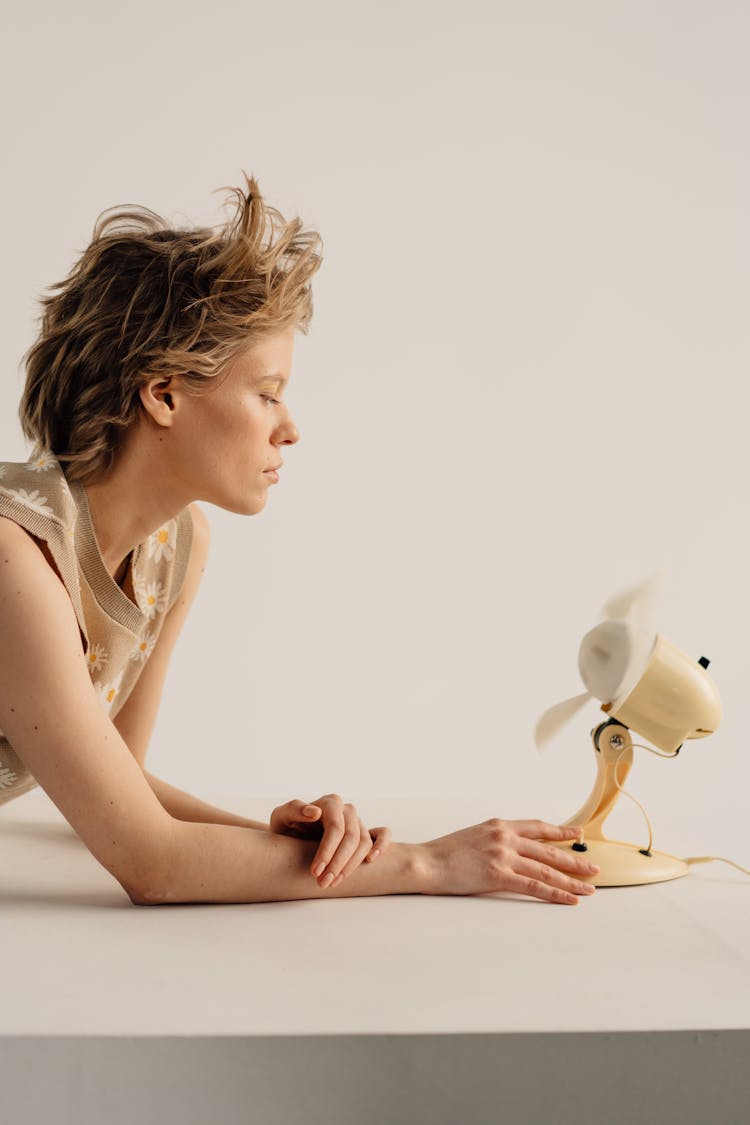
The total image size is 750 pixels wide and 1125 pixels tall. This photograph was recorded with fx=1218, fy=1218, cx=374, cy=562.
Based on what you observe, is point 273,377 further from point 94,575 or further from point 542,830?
point 542,830

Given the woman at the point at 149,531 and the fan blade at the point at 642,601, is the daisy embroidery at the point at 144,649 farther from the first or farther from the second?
the fan blade at the point at 642,601

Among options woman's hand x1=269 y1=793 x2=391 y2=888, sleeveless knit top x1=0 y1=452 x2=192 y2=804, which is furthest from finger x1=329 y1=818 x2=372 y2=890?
sleeveless knit top x1=0 y1=452 x2=192 y2=804

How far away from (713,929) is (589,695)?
0.30 meters

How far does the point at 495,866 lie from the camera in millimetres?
1313

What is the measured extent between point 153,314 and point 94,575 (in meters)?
0.31

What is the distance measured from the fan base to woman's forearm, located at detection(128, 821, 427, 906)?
222mm

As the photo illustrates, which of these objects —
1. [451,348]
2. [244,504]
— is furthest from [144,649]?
[451,348]

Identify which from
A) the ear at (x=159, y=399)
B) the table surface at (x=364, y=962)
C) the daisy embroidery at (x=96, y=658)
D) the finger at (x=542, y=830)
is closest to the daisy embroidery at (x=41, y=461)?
the ear at (x=159, y=399)

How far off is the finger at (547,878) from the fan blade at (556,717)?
0.17 meters

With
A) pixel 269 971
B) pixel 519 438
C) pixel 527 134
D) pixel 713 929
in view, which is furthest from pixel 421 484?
pixel 269 971

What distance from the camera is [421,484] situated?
312cm

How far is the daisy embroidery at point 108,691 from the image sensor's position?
154 centimetres

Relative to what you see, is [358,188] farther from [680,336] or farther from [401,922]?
[401,922]

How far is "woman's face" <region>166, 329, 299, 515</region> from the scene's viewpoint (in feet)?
4.70
